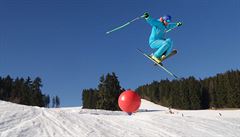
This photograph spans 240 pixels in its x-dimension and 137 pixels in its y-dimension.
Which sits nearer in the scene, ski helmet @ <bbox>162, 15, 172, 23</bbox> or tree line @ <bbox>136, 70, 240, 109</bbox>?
ski helmet @ <bbox>162, 15, 172, 23</bbox>

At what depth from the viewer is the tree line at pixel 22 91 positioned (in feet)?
243

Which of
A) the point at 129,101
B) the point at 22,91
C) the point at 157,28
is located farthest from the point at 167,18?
the point at 22,91

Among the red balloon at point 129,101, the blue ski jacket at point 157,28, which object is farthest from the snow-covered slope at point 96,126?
the blue ski jacket at point 157,28

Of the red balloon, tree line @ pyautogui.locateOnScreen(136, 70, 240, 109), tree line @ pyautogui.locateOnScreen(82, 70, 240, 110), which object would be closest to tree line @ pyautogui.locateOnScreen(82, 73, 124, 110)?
tree line @ pyautogui.locateOnScreen(82, 70, 240, 110)

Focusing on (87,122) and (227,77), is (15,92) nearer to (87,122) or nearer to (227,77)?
(227,77)

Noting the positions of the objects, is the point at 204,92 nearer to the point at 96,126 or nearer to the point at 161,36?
the point at 161,36

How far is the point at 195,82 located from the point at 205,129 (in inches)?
2890

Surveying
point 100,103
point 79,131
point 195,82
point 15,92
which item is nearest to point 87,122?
point 79,131

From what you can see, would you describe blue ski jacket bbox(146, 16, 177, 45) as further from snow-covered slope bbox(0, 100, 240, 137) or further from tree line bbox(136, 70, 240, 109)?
tree line bbox(136, 70, 240, 109)

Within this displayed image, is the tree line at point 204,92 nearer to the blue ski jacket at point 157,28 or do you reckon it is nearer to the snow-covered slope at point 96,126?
the snow-covered slope at point 96,126

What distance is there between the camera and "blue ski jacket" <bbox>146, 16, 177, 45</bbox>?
17.3 meters

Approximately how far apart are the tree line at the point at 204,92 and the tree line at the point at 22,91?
29495 mm

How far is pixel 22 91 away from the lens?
78.1 meters

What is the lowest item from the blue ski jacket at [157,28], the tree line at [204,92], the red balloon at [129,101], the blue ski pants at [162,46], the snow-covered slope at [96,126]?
the snow-covered slope at [96,126]
